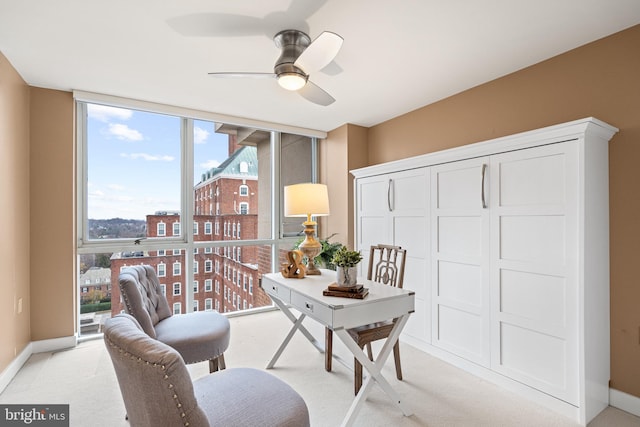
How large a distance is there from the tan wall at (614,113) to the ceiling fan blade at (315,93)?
1.62m

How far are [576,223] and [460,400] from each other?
4.54 feet

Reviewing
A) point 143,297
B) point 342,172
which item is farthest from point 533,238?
point 143,297

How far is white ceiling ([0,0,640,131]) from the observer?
185cm

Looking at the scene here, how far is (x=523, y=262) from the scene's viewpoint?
2.18 meters

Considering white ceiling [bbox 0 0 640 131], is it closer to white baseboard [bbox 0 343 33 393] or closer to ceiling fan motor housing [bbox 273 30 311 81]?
ceiling fan motor housing [bbox 273 30 311 81]

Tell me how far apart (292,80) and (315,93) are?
288 millimetres

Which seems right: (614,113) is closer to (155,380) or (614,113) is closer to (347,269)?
(347,269)

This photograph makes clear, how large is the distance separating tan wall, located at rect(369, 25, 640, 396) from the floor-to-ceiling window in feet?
9.00

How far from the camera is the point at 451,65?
2537 mm

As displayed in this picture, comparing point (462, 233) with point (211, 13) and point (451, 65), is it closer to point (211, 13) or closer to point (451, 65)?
point (451, 65)

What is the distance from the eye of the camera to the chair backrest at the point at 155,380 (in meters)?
0.93

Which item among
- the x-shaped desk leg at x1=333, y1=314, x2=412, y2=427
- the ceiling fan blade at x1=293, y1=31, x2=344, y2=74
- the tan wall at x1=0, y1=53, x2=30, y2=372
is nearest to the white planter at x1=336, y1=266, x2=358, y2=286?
the x-shaped desk leg at x1=333, y1=314, x2=412, y2=427

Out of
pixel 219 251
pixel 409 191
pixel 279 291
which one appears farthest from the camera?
pixel 219 251

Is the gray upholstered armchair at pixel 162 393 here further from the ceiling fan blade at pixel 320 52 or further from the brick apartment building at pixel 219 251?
the brick apartment building at pixel 219 251
